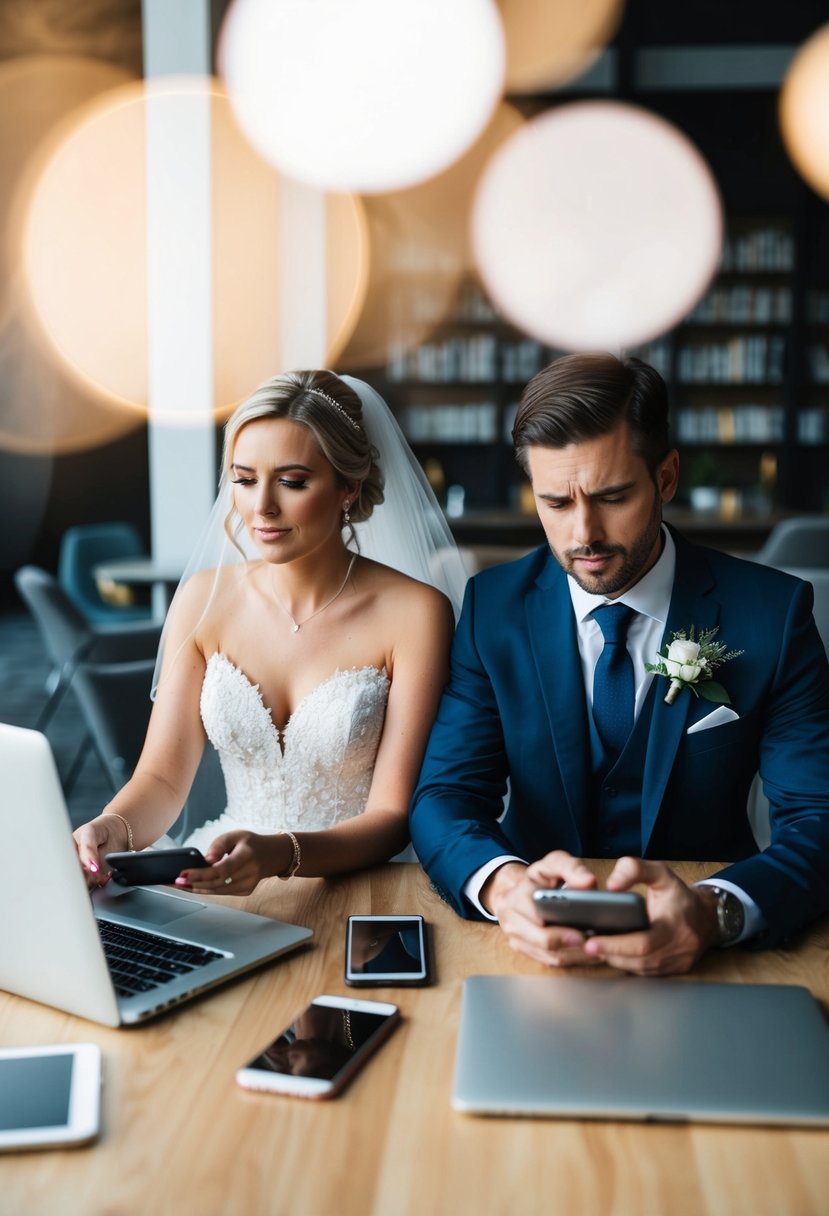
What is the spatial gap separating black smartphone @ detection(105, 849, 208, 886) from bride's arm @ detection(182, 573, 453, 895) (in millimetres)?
38

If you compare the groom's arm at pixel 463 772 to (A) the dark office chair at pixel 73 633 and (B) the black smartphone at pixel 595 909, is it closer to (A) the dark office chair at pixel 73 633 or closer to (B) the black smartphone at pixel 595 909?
(B) the black smartphone at pixel 595 909

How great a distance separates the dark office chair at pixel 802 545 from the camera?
4.48 metres

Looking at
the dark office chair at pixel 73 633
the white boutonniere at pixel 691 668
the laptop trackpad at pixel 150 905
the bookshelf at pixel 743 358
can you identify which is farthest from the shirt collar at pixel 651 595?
the bookshelf at pixel 743 358

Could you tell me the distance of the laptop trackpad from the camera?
1.39 meters

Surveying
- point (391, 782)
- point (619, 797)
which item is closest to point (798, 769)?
point (619, 797)

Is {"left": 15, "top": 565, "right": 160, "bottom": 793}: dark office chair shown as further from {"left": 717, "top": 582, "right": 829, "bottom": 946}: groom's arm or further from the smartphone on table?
the smartphone on table

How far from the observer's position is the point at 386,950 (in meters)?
1.29

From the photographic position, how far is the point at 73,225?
321 inches

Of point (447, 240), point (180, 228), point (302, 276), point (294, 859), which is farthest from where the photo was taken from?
point (447, 240)

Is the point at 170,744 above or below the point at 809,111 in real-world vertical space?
below

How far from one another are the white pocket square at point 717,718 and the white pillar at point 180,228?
320 cm

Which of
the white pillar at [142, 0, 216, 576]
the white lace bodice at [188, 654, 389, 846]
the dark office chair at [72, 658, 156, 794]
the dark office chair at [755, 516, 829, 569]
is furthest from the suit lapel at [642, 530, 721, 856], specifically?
the white pillar at [142, 0, 216, 576]

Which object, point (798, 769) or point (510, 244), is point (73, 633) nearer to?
point (798, 769)

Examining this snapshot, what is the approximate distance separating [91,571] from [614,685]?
443cm
